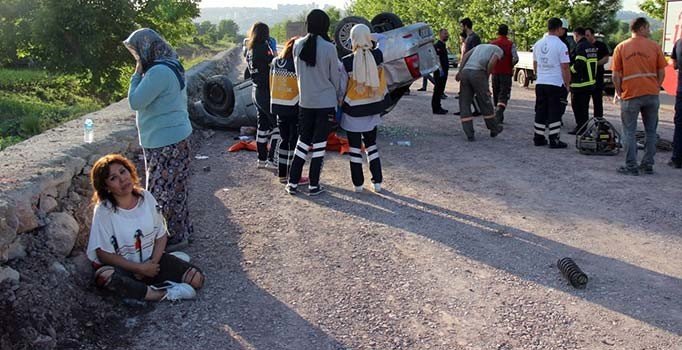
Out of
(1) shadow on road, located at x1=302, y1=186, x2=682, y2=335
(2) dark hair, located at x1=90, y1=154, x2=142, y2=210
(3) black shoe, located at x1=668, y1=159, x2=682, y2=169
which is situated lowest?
(3) black shoe, located at x1=668, y1=159, x2=682, y2=169

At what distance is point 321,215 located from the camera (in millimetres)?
6156

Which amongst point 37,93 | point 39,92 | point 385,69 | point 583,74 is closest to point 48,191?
point 385,69

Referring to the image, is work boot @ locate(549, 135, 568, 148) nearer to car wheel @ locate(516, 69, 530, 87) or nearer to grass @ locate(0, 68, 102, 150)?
grass @ locate(0, 68, 102, 150)

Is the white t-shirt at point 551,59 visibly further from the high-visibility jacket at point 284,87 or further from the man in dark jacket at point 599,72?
the high-visibility jacket at point 284,87

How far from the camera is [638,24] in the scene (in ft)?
24.9

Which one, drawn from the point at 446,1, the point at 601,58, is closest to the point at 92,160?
the point at 601,58

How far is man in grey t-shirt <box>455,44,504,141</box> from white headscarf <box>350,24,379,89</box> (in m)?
3.55

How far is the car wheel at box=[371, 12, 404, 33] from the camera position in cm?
1059

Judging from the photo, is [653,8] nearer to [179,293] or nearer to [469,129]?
[469,129]

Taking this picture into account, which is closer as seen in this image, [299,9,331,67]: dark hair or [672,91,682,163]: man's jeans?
[299,9,331,67]: dark hair

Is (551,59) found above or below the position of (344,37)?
below

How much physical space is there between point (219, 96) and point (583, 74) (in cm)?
572

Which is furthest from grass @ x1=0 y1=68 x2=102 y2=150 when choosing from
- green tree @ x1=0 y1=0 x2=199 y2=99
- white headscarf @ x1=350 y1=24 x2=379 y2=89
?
white headscarf @ x1=350 y1=24 x2=379 y2=89

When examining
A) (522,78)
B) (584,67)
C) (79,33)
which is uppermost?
(79,33)
